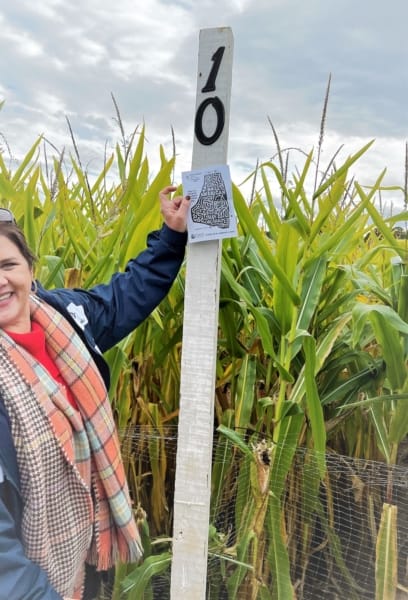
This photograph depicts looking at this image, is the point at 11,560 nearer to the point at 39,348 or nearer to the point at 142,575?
the point at 39,348

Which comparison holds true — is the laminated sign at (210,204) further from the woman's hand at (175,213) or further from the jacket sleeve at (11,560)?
the jacket sleeve at (11,560)

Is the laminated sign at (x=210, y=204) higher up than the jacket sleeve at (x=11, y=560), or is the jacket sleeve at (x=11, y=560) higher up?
the laminated sign at (x=210, y=204)

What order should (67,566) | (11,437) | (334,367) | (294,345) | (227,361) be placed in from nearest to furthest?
(11,437)
(67,566)
(294,345)
(334,367)
(227,361)

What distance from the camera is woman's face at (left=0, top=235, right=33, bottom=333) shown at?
27.7 inches

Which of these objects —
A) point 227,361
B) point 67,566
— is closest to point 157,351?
point 227,361

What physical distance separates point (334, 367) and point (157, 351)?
1.21 feet

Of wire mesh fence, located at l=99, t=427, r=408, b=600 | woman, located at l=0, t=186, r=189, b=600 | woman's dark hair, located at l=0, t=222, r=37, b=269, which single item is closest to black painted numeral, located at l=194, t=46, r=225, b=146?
woman, located at l=0, t=186, r=189, b=600

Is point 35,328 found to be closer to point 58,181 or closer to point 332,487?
point 58,181

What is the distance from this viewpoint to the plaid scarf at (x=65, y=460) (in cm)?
67

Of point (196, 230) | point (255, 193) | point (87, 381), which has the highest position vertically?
point (255, 193)

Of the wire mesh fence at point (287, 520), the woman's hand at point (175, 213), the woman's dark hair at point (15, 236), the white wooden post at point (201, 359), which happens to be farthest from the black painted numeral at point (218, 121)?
the wire mesh fence at point (287, 520)

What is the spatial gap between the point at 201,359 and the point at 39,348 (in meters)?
0.23

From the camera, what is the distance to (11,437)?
659 millimetres

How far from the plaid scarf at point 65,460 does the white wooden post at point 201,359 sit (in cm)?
12
